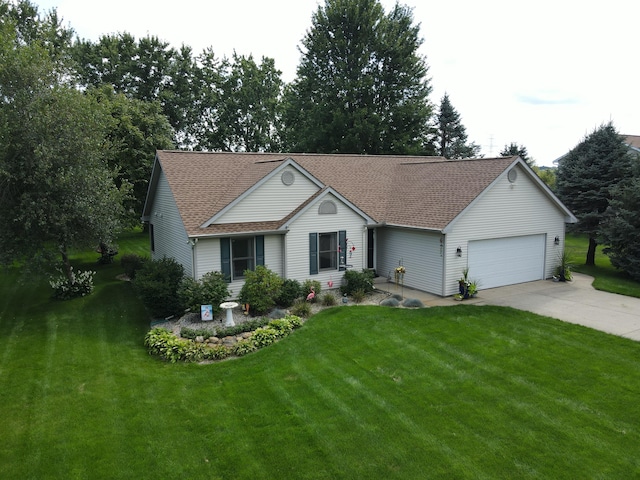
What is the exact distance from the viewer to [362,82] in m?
35.5

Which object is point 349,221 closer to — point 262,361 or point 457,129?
point 262,361

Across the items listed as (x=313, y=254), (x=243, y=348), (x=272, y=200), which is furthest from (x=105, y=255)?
(x=243, y=348)

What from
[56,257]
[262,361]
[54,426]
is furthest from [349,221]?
[54,426]

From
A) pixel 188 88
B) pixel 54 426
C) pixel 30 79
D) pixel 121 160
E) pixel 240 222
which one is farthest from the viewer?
pixel 188 88

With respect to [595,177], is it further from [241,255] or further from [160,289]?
[160,289]

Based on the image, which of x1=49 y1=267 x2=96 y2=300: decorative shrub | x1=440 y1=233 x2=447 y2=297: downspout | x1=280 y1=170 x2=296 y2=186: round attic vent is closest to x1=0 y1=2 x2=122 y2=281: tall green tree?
x1=49 y1=267 x2=96 y2=300: decorative shrub

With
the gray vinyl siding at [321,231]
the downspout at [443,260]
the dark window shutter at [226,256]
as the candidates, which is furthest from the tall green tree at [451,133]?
the dark window shutter at [226,256]

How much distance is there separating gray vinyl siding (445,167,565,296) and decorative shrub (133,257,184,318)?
9565 mm

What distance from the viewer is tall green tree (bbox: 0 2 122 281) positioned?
14.8 meters

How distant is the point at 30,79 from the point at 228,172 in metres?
7.38

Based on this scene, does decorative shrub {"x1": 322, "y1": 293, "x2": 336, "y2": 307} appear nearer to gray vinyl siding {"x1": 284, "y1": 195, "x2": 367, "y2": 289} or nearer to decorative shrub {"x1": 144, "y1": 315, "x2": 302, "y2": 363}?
gray vinyl siding {"x1": 284, "y1": 195, "x2": 367, "y2": 289}

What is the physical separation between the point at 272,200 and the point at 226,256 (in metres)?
2.76

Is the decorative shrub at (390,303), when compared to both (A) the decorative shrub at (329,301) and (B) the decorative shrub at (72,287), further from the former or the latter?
(B) the decorative shrub at (72,287)

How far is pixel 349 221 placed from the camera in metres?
17.8
